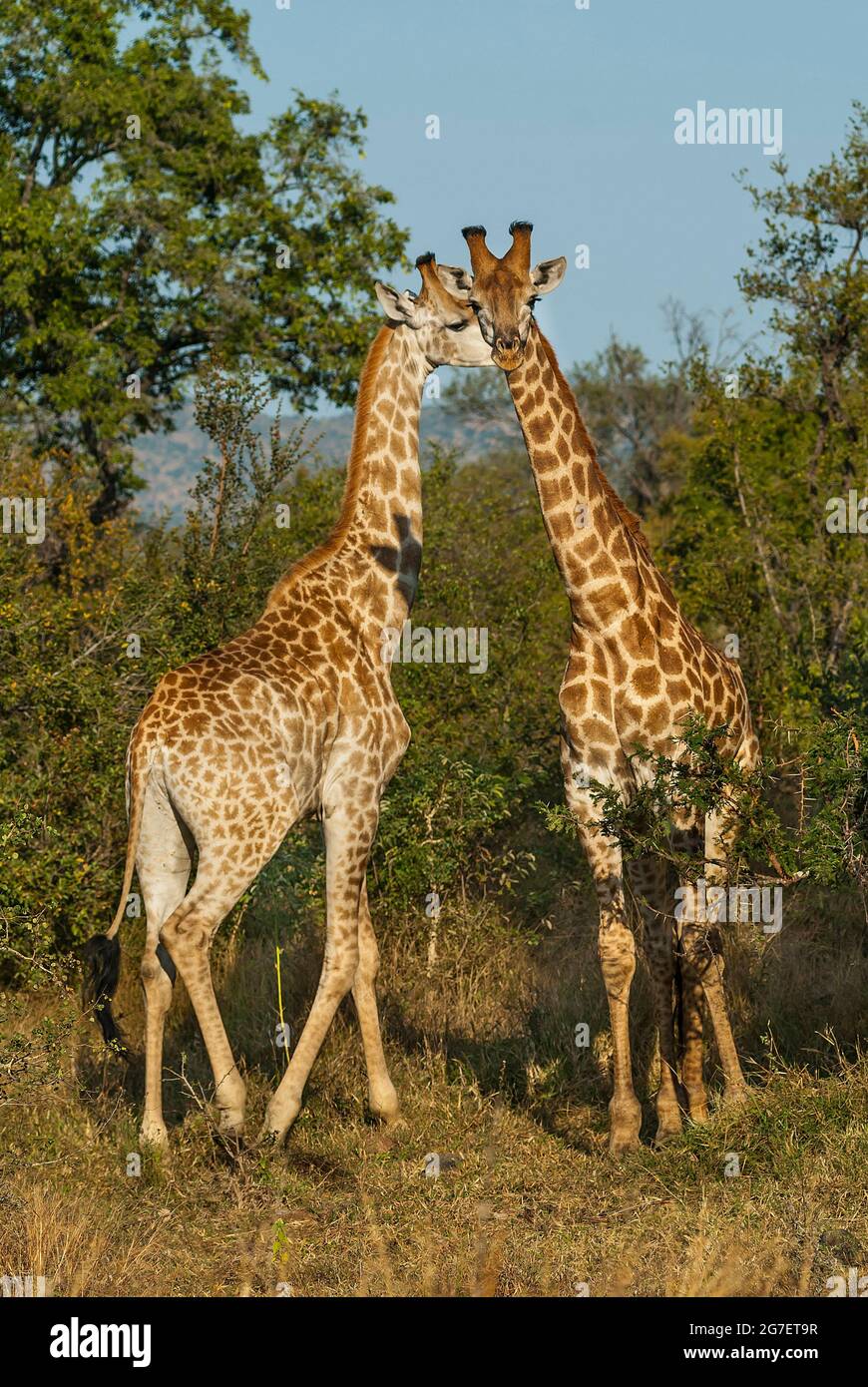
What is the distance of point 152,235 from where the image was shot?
2170cm

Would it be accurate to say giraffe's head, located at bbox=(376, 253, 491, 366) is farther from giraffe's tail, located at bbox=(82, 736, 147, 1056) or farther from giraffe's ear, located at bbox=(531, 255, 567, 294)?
giraffe's tail, located at bbox=(82, 736, 147, 1056)

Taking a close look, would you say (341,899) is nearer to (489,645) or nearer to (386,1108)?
(386,1108)

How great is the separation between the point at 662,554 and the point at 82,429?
30.5ft

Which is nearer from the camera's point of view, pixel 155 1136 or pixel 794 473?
pixel 155 1136

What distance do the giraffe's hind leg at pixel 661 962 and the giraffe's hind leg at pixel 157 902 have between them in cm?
214

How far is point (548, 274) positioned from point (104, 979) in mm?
4429

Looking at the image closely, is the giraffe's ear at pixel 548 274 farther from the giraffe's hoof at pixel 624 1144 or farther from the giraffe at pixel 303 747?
the giraffe's hoof at pixel 624 1144

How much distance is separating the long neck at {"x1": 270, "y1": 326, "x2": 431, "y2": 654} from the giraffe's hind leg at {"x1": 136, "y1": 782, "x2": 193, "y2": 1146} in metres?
1.55

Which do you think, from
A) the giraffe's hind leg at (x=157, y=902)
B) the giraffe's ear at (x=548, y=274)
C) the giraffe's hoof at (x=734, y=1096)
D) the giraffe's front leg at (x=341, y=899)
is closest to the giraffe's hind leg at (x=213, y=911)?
the giraffe's hind leg at (x=157, y=902)

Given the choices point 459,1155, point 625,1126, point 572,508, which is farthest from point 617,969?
point 572,508

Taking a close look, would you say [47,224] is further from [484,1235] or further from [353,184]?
[484,1235]

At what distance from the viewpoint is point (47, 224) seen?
2042cm

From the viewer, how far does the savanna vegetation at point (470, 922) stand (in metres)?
6.14

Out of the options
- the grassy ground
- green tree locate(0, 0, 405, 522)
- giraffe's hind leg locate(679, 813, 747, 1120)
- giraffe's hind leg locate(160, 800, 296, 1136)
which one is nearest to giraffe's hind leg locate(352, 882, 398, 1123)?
the grassy ground
